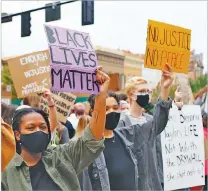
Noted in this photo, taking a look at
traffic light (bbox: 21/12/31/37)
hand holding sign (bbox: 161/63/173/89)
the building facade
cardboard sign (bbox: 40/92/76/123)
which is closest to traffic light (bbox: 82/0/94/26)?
traffic light (bbox: 21/12/31/37)

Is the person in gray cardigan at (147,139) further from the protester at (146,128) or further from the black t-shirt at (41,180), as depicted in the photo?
the black t-shirt at (41,180)

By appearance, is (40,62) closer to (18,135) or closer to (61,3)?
(18,135)

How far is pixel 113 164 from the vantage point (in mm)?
4340

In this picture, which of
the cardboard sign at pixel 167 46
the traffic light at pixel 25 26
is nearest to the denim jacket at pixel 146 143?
the cardboard sign at pixel 167 46

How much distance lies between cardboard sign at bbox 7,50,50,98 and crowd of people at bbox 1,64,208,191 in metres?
0.15

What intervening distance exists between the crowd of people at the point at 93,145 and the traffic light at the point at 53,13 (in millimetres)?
9548

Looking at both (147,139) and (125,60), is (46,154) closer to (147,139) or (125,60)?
(147,139)

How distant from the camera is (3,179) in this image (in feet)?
10.7

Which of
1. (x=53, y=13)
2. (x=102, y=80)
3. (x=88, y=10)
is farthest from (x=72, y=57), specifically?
(x=53, y=13)

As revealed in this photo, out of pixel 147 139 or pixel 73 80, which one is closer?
pixel 73 80

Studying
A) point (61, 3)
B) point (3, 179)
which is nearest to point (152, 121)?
point (3, 179)

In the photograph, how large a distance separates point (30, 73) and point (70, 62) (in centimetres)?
72

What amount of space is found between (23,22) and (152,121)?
1126cm

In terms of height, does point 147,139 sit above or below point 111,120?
below
